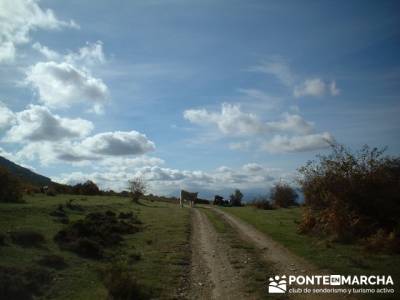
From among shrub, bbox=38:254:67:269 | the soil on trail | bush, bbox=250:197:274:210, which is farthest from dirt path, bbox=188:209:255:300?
bush, bbox=250:197:274:210

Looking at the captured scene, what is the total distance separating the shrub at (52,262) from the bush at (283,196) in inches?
1980

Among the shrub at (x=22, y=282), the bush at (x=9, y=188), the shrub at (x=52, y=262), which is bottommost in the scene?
the shrub at (x=22, y=282)

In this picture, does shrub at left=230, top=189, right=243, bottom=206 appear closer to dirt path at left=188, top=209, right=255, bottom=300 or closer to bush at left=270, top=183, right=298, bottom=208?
bush at left=270, top=183, right=298, bottom=208

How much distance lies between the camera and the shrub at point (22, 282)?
12336 mm

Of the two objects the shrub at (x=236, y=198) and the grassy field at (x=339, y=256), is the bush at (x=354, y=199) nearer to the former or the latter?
the grassy field at (x=339, y=256)

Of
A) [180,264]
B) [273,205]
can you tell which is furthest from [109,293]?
[273,205]

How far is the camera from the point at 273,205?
62.7m

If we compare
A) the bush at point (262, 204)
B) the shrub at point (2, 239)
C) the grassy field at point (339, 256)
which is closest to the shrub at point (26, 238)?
the shrub at point (2, 239)

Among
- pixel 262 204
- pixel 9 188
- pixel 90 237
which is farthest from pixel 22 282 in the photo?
pixel 262 204

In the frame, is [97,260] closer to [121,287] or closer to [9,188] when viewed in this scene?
[121,287]

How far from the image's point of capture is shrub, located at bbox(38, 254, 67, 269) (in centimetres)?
1614

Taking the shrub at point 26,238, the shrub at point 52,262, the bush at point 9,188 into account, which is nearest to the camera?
the shrub at point 52,262

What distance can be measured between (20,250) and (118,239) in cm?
655

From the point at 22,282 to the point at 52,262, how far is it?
132 inches
